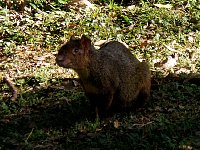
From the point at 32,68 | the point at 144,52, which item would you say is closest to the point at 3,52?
the point at 32,68

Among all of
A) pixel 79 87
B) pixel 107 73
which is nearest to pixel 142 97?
pixel 107 73

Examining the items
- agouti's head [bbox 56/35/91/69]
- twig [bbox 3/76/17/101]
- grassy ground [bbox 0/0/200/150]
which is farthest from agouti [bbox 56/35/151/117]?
twig [bbox 3/76/17/101]

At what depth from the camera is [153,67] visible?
7.14m

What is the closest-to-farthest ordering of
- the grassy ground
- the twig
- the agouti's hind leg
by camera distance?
1. the grassy ground
2. the agouti's hind leg
3. the twig

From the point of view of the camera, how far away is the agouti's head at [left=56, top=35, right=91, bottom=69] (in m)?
5.02

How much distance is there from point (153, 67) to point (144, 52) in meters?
0.55

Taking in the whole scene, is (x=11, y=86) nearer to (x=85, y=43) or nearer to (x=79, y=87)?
(x=79, y=87)

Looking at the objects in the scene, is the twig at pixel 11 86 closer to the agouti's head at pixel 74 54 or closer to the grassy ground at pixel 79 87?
the grassy ground at pixel 79 87

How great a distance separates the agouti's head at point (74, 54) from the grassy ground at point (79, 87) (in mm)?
694

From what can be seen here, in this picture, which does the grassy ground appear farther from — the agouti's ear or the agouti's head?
the agouti's ear

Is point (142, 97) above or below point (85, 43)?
below

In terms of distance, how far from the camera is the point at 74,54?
5.10m

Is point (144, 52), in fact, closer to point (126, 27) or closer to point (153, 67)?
point (153, 67)

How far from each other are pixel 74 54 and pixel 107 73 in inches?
21.9
